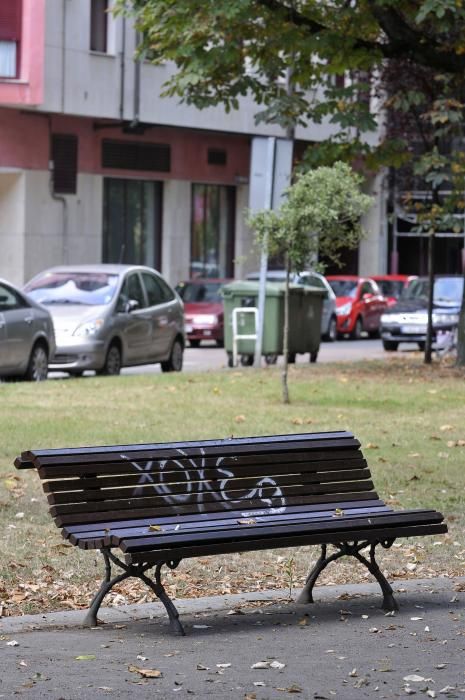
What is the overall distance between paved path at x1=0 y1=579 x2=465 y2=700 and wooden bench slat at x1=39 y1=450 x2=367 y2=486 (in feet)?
2.09

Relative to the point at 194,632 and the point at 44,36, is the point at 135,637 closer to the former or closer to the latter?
the point at 194,632

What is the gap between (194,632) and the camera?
7.34 metres

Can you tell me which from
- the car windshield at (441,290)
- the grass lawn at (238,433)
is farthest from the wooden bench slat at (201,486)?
the car windshield at (441,290)

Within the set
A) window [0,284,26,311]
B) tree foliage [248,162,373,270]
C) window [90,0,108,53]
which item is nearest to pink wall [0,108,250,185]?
window [90,0,108,53]

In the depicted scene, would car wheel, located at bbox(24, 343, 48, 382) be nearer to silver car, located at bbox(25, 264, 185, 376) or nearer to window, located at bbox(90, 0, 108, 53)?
silver car, located at bbox(25, 264, 185, 376)

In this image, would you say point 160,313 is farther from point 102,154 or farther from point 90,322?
point 102,154

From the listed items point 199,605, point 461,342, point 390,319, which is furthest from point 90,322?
point 199,605

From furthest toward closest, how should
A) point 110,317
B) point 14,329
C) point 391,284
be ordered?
point 391,284
point 110,317
point 14,329

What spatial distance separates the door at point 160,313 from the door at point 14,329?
10.7 feet

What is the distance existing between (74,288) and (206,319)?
11420mm

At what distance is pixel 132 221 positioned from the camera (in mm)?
43781

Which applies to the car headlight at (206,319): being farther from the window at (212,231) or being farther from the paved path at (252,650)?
the paved path at (252,650)

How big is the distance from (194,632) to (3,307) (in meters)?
14.1

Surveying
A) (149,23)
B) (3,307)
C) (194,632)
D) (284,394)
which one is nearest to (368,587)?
(194,632)
